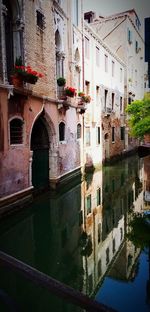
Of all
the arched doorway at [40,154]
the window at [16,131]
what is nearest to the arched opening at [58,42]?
the arched doorway at [40,154]

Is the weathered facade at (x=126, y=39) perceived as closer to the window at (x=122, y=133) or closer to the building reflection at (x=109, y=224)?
the window at (x=122, y=133)

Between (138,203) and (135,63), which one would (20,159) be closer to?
(138,203)

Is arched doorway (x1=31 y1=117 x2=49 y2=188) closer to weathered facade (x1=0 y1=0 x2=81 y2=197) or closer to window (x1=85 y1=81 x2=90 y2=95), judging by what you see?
weathered facade (x1=0 y1=0 x2=81 y2=197)

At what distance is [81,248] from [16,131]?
14.5 ft

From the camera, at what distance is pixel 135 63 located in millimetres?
26531

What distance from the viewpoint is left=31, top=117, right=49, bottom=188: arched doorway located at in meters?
10.4

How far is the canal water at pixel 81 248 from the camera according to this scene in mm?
4156

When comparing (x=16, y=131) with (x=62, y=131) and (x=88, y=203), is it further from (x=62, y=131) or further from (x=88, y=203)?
(x=62, y=131)

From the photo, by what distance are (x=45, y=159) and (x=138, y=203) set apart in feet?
13.9

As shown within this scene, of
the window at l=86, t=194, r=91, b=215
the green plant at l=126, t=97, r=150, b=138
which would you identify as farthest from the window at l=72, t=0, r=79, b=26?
the window at l=86, t=194, r=91, b=215

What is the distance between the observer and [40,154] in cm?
1080

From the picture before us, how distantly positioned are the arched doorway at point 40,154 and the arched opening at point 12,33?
251 cm

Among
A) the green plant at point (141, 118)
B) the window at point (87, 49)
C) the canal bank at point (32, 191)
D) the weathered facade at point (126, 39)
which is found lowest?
the canal bank at point (32, 191)

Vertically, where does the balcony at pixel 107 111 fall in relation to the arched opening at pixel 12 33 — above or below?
below
